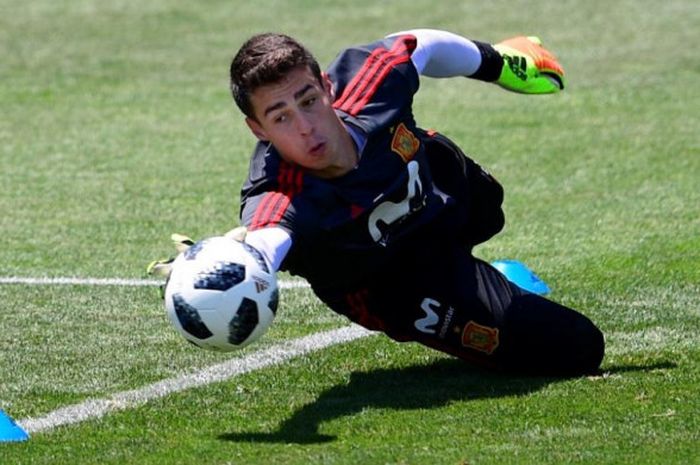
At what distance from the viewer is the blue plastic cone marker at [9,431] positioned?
554cm

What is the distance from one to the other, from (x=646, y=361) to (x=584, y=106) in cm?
744

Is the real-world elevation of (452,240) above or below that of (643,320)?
above

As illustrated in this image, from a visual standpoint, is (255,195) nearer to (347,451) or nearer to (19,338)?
(347,451)

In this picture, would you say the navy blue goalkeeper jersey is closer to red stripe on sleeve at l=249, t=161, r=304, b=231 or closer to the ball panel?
red stripe on sleeve at l=249, t=161, r=304, b=231

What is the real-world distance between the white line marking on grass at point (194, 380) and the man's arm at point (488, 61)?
131 cm

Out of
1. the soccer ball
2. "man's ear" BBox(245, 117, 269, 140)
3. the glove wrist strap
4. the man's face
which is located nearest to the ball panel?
the soccer ball

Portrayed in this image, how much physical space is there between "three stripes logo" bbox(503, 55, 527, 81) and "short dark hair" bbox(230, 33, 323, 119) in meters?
1.55

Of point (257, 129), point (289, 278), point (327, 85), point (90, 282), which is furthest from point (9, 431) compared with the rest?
point (289, 278)

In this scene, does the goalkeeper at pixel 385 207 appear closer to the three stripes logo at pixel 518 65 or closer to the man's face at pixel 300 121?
the man's face at pixel 300 121

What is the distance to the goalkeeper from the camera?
5.97 m

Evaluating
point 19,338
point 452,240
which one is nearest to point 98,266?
point 19,338

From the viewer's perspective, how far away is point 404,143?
6465 mm

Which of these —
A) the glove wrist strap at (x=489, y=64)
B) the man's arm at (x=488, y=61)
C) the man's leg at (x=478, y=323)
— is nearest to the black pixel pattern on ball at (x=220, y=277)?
the man's leg at (x=478, y=323)

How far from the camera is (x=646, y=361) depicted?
21.5 ft
